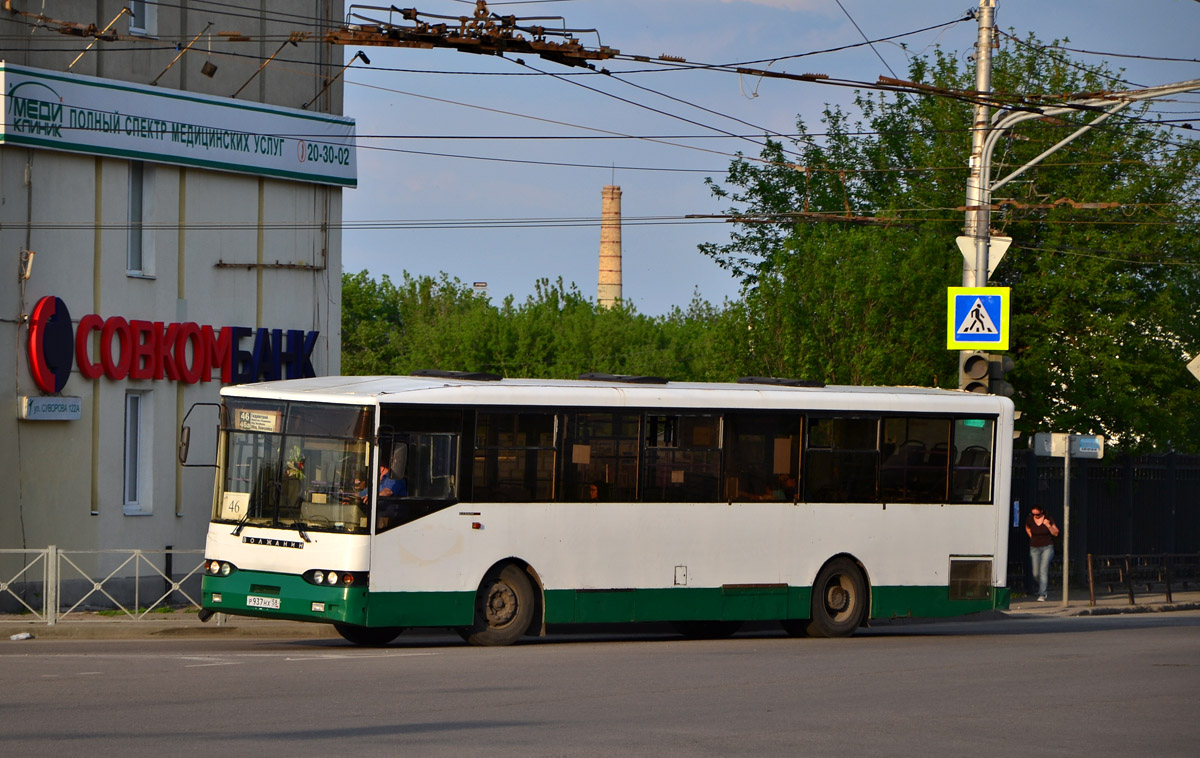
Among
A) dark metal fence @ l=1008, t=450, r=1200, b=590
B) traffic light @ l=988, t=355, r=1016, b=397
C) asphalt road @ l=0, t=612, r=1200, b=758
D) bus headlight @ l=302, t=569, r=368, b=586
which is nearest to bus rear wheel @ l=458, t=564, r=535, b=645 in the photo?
asphalt road @ l=0, t=612, r=1200, b=758

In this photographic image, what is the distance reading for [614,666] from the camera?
14.8m

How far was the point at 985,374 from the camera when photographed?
22.4 m

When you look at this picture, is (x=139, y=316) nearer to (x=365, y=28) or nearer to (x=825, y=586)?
(x=365, y=28)

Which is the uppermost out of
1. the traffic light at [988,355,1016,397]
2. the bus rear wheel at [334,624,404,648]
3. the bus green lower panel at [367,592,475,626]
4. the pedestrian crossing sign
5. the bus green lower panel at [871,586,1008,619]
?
the pedestrian crossing sign

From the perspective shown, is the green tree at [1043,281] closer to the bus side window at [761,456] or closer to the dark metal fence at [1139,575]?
the dark metal fence at [1139,575]

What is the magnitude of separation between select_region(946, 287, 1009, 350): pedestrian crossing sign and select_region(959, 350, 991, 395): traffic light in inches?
11.3

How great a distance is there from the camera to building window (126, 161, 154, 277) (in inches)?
955

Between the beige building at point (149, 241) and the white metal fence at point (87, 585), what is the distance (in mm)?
169

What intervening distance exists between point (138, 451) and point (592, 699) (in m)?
13.9

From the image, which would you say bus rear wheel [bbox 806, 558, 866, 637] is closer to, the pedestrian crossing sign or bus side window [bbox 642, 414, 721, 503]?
bus side window [bbox 642, 414, 721, 503]

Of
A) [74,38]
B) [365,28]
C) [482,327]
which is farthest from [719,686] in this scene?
[482,327]

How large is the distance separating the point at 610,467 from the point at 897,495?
3985mm

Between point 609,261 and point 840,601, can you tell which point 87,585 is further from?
point 609,261

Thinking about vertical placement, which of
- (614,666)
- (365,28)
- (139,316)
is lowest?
(614,666)
